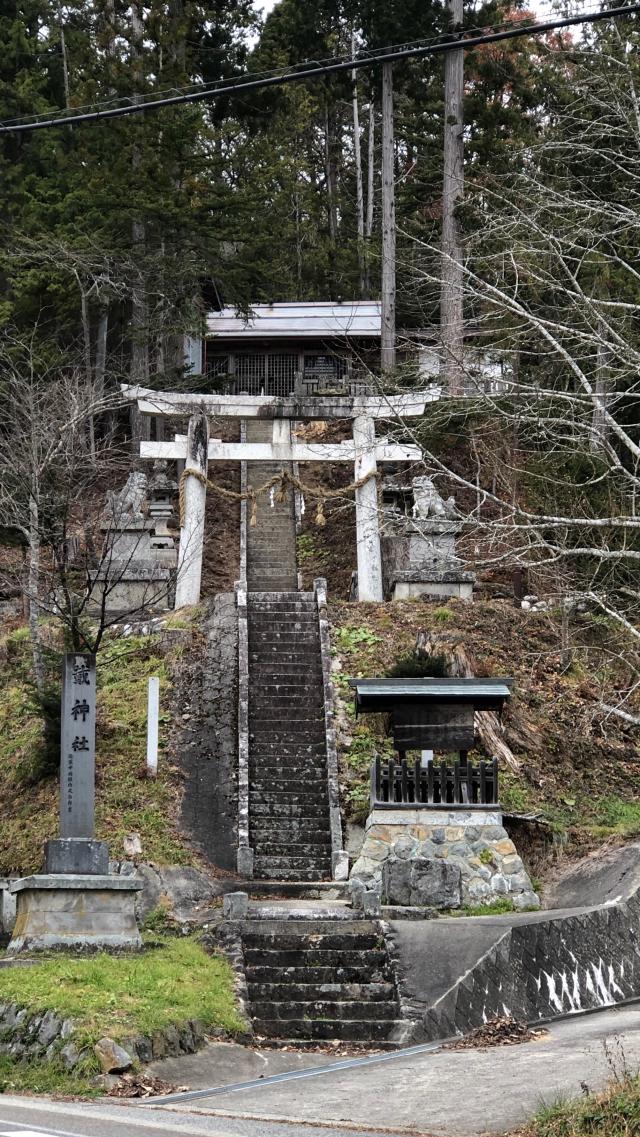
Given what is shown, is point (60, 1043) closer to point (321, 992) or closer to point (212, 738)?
point (321, 992)

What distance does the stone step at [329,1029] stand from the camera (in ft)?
42.3

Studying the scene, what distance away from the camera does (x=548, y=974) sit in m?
13.6

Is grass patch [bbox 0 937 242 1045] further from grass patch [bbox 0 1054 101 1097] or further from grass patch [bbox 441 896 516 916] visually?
grass patch [bbox 441 896 516 916]

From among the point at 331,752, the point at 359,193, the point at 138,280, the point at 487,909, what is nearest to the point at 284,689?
the point at 331,752

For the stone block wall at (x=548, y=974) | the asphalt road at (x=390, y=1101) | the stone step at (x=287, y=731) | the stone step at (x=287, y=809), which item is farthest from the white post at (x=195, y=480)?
the asphalt road at (x=390, y=1101)

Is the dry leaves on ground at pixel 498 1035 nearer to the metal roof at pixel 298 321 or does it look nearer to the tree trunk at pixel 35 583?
the tree trunk at pixel 35 583

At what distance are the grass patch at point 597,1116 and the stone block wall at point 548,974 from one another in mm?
4524

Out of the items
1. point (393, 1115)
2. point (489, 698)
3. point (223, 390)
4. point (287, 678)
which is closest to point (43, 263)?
point (223, 390)

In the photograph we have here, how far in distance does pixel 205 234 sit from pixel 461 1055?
881 inches

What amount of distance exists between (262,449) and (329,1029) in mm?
15345

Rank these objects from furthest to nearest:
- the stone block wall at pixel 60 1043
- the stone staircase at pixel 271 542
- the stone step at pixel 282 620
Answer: the stone staircase at pixel 271 542 → the stone step at pixel 282 620 → the stone block wall at pixel 60 1043

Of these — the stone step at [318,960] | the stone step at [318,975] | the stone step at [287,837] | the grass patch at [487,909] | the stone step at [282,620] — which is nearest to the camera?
the stone step at [318,975]

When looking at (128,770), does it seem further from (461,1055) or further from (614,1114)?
(614,1114)

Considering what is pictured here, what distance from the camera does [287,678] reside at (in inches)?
874
